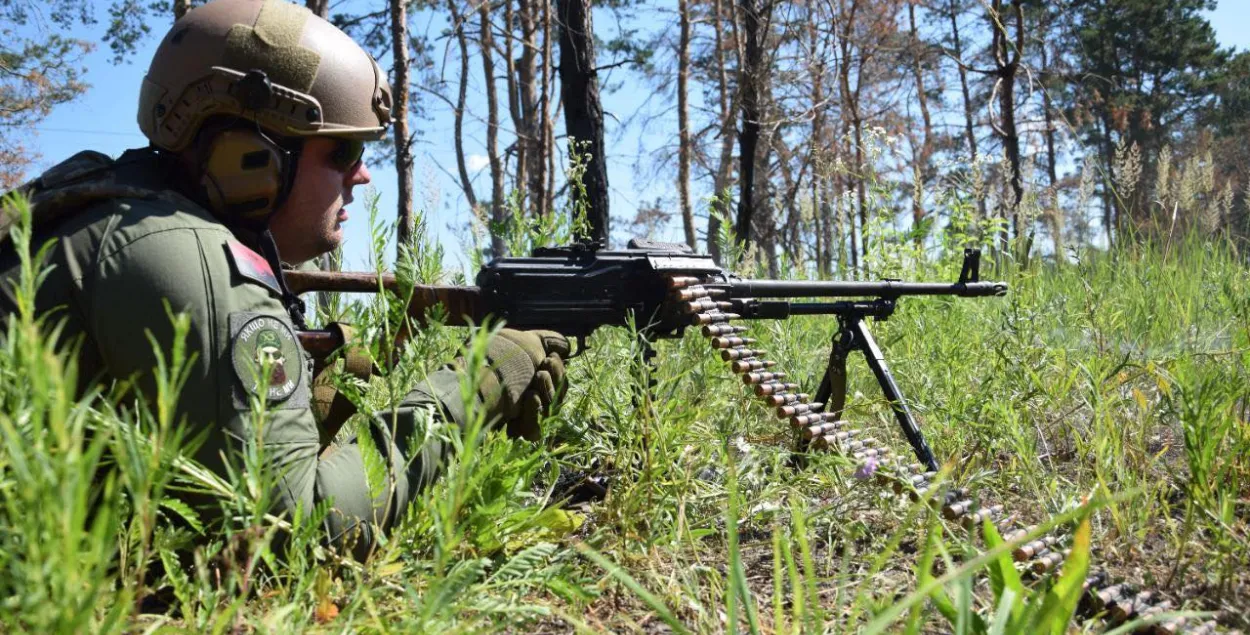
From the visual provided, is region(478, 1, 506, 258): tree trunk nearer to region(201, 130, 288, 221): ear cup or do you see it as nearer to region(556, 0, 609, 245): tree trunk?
region(556, 0, 609, 245): tree trunk

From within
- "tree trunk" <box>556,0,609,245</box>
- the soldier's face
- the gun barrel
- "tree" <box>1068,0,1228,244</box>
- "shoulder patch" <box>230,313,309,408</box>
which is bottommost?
"shoulder patch" <box>230,313,309,408</box>

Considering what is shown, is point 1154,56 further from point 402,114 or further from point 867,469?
point 867,469

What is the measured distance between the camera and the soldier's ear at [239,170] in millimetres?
2342

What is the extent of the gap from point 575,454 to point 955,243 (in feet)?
16.9

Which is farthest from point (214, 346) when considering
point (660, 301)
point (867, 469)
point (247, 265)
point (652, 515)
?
point (660, 301)

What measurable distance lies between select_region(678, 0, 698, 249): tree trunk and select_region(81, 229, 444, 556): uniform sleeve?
1853 cm

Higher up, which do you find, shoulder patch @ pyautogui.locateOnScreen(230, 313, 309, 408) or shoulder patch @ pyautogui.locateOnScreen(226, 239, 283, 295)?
shoulder patch @ pyautogui.locateOnScreen(226, 239, 283, 295)

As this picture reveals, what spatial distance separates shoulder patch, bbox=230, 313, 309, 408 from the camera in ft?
Answer: 6.24

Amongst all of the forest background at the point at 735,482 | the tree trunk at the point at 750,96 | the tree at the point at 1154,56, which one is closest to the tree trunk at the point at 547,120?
the tree trunk at the point at 750,96

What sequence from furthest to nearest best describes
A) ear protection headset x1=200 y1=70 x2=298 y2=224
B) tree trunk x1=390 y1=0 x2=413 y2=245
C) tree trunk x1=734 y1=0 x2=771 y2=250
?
tree trunk x1=734 y1=0 x2=771 y2=250 → tree trunk x1=390 y1=0 x2=413 y2=245 → ear protection headset x1=200 y1=70 x2=298 y2=224

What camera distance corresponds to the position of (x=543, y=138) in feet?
45.5

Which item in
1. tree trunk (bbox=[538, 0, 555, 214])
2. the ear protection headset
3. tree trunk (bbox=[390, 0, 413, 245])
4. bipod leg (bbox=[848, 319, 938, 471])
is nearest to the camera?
the ear protection headset

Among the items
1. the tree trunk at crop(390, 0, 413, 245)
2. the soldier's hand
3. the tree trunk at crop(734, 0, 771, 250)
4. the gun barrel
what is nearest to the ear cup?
the soldier's hand

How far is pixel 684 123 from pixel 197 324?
21501 millimetres
